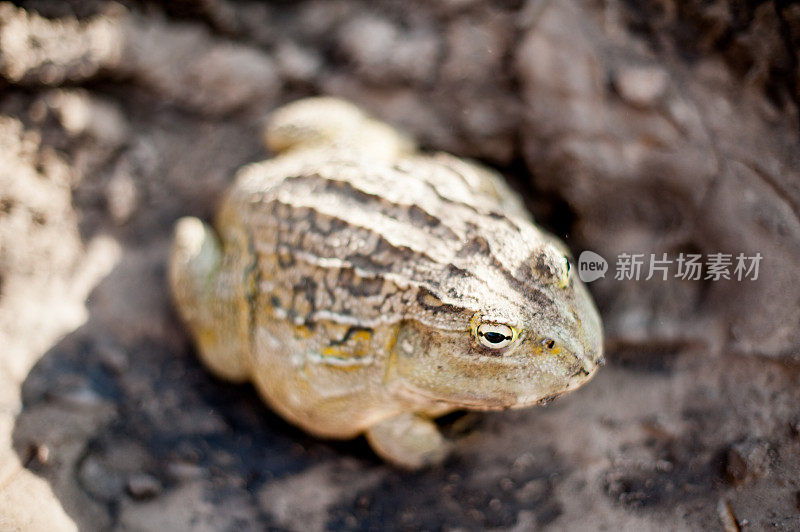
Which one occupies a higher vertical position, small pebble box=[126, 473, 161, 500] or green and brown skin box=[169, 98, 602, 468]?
green and brown skin box=[169, 98, 602, 468]

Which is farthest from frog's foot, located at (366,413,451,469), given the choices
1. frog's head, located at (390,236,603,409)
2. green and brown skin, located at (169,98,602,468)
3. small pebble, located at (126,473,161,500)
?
small pebble, located at (126,473,161,500)

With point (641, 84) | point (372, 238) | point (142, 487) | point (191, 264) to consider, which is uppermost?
point (641, 84)

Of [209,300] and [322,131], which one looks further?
[322,131]

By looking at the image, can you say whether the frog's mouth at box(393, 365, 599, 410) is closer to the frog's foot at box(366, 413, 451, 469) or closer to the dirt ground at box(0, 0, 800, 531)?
the frog's foot at box(366, 413, 451, 469)

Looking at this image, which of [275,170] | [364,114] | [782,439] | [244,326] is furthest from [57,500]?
[782,439]

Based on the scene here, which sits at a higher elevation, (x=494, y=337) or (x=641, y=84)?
(x=641, y=84)

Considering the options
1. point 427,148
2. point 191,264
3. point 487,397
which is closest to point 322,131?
point 427,148

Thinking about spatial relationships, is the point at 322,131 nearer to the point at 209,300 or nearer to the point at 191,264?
the point at 191,264
